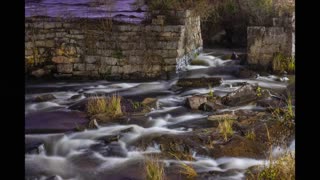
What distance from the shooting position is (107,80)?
4.44m

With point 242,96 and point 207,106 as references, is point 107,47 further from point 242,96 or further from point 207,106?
point 242,96

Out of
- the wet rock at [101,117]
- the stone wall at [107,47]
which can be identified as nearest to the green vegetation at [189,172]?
the wet rock at [101,117]

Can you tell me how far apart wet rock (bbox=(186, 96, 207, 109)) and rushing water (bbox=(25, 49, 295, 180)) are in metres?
0.06

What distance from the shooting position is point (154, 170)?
12.1ft

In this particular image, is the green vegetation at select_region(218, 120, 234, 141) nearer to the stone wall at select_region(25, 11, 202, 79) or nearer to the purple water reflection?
the stone wall at select_region(25, 11, 202, 79)

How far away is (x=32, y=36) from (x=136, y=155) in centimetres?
182

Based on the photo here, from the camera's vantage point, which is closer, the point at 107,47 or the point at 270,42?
the point at 270,42

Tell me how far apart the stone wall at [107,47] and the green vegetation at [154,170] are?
107cm

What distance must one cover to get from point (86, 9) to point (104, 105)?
3.27ft

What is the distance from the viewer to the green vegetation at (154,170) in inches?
144

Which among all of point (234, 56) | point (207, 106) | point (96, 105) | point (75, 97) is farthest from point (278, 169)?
point (75, 97)

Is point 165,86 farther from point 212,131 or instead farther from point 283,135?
point 283,135

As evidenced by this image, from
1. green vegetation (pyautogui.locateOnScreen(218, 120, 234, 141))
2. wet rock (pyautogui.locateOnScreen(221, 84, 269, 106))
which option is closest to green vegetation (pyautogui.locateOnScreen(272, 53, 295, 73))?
wet rock (pyautogui.locateOnScreen(221, 84, 269, 106))
